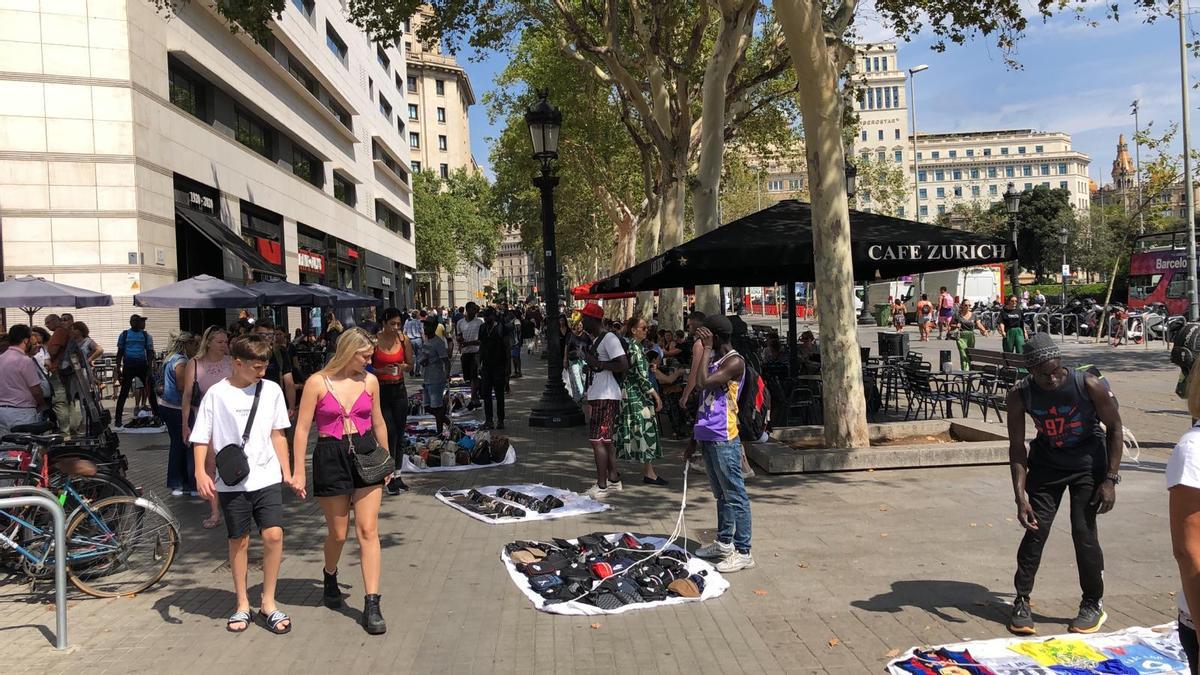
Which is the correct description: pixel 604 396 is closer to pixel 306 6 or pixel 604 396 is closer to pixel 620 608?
pixel 620 608

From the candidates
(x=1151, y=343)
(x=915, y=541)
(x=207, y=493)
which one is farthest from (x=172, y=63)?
(x=1151, y=343)

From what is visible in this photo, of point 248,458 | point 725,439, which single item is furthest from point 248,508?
point 725,439

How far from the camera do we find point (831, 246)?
8.70 meters

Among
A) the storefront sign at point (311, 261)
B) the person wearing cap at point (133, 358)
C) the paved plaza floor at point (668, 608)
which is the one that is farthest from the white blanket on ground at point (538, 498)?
the storefront sign at point (311, 261)

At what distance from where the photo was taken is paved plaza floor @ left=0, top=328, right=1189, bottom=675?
14.4 feet

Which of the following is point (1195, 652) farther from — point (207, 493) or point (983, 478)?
point (983, 478)

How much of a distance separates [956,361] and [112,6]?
831 inches

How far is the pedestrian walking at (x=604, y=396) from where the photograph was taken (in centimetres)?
784

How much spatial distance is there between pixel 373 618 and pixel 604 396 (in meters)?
3.64

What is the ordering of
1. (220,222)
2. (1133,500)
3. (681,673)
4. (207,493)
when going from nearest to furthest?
(681,673)
(207,493)
(1133,500)
(220,222)

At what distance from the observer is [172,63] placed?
20.7 m

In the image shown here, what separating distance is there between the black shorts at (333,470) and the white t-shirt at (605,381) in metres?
3.44

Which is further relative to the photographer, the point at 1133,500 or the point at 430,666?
the point at 1133,500

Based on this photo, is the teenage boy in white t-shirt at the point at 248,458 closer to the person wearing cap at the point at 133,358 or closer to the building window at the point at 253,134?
the person wearing cap at the point at 133,358
